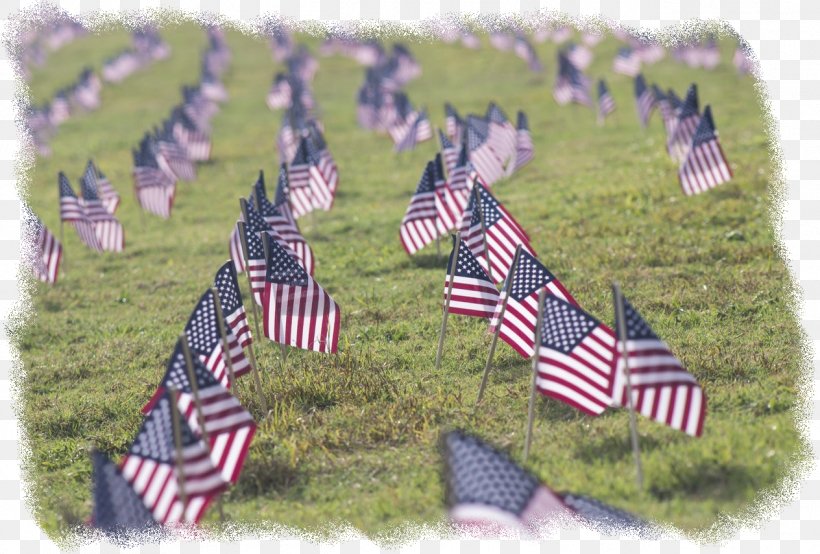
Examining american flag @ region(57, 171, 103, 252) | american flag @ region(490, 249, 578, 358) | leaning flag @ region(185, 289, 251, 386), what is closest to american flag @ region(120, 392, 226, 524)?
leaning flag @ region(185, 289, 251, 386)

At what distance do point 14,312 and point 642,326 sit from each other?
12.6m

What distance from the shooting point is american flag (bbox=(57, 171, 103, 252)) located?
20.2 meters

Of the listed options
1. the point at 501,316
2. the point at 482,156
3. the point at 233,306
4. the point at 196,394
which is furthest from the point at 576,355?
the point at 482,156

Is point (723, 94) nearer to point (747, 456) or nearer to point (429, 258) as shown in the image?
point (429, 258)

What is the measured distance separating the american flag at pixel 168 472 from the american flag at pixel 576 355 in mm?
3257

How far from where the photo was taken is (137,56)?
68.4 m

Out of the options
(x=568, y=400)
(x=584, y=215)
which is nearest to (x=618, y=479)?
(x=568, y=400)

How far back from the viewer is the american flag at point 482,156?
22125 mm

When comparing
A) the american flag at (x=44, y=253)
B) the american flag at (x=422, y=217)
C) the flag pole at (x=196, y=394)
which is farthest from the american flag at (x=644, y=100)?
the flag pole at (x=196, y=394)

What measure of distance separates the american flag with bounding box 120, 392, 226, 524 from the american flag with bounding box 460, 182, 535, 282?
621 centimetres

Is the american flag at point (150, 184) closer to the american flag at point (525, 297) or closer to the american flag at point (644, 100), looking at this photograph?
the american flag at point (644, 100)

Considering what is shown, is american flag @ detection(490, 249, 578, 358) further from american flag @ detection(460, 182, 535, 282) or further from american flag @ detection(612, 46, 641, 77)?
american flag @ detection(612, 46, 641, 77)

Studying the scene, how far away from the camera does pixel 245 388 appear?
12094 mm

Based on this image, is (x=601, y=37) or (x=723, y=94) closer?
(x=723, y=94)
